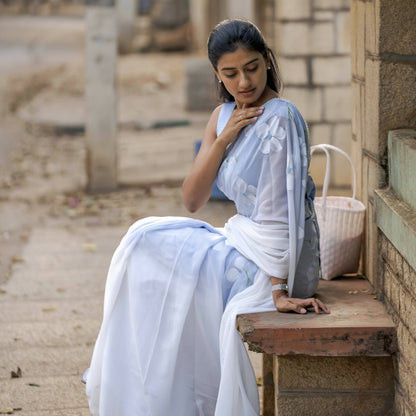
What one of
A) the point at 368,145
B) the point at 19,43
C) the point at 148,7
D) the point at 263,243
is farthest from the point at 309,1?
the point at 148,7

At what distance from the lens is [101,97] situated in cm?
912

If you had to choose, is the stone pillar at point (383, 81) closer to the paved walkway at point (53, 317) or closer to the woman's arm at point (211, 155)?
the woman's arm at point (211, 155)

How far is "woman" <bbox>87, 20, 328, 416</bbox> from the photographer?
314 centimetres

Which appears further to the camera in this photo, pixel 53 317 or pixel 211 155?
pixel 53 317

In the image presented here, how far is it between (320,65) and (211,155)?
18.6 feet

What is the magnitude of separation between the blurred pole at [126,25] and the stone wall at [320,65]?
1587 cm

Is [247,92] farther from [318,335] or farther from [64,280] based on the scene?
[64,280]

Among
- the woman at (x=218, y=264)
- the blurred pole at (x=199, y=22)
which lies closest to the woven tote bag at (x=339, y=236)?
the woman at (x=218, y=264)

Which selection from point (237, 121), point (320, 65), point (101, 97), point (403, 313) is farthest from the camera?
point (101, 97)

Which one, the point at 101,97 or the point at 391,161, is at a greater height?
the point at 391,161

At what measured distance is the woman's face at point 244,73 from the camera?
3125 mm

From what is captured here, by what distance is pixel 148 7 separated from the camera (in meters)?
28.4

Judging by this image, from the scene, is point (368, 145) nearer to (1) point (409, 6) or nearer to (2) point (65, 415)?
(1) point (409, 6)

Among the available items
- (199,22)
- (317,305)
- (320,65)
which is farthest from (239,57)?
(199,22)
